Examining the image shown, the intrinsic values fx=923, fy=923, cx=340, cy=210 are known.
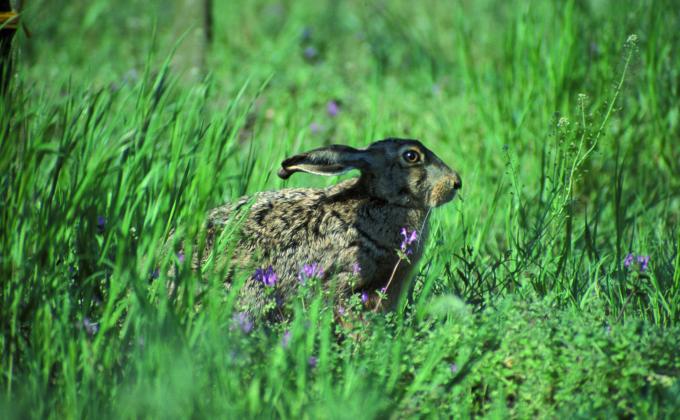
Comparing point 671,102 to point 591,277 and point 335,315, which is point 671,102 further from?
point 335,315

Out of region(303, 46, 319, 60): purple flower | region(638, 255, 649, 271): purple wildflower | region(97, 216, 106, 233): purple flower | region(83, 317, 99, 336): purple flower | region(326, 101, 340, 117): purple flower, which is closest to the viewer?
region(83, 317, 99, 336): purple flower

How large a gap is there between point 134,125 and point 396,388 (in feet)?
6.41

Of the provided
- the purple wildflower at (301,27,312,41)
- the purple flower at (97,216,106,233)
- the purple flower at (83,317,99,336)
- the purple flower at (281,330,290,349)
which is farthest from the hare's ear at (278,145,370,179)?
the purple wildflower at (301,27,312,41)

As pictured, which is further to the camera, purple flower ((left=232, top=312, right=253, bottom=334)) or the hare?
the hare

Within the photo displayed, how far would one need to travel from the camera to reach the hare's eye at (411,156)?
504cm

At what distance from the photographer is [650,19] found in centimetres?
676

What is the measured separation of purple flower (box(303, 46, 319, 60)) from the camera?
342 inches

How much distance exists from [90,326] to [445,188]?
212 centimetres

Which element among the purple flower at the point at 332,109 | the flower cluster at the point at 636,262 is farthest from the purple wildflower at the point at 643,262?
the purple flower at the point at 332,109

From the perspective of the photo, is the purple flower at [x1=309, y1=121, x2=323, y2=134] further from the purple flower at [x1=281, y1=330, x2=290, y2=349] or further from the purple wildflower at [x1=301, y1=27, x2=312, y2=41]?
the purple flower at [x1=281, y1=330, x2=290, y2=349]

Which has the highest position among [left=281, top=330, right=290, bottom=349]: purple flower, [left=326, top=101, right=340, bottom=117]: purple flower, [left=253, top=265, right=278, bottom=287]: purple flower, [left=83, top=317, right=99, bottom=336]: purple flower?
[left=326, top=101, right=340, bottom=117]: purple flower

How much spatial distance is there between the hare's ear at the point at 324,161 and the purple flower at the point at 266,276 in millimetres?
499

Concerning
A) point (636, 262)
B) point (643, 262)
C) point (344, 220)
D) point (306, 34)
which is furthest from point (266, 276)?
point (306, 34)

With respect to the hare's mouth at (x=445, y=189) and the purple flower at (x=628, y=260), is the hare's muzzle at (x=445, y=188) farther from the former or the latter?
the purple flower at (x=628, y=260)
